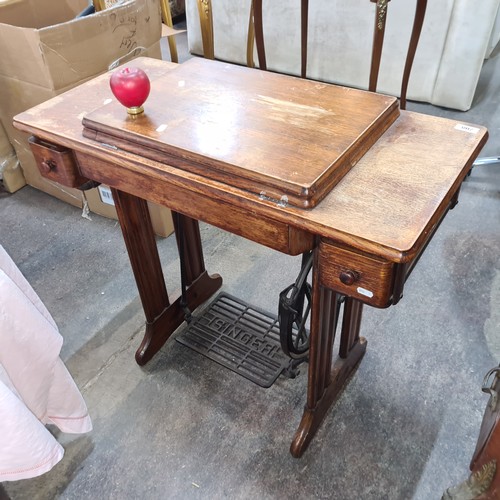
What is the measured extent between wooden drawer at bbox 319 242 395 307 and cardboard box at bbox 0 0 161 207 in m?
1.26

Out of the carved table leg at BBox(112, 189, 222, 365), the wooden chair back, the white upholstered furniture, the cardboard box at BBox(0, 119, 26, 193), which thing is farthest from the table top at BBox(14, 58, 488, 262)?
the white upholstered furniture

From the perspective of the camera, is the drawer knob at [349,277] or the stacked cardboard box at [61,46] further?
the stacked cardboard box at [61,46]

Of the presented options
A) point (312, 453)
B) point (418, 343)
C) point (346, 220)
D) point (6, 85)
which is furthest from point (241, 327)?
point (6, 85)

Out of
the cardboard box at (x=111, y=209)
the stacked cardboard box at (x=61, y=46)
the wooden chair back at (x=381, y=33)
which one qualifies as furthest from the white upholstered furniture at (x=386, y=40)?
the wooden chair back at (x=381, y=33)

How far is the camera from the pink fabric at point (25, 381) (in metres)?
0.91

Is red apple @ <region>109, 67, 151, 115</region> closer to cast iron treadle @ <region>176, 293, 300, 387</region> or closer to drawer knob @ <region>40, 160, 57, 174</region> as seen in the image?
drawer knob @ <region>40, 160, 57, 174</region>

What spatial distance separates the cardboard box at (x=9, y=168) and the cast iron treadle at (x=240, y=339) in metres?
1.34

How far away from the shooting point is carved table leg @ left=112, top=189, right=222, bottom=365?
1.31 meters

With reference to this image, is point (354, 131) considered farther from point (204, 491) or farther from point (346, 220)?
point (204, 491)

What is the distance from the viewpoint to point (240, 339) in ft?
5.22

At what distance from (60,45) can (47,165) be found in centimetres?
80

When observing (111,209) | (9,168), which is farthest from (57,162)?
(9,168)

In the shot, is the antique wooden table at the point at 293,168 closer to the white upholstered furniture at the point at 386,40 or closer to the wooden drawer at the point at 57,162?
the wooden drawer at the point at 57,162

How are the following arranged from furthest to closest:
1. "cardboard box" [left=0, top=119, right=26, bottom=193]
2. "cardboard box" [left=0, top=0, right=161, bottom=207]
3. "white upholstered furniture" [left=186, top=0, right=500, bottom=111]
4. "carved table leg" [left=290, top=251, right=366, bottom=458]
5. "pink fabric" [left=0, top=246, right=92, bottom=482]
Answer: "white upholstered furniture" [left=186, top=0, right=500, bottom=111], "cardboard box" [left=0, top=119, right=26, bottom=193], "cardboard box" [left=0, top=0, right=161, bottom=207], "carved table leg" [left=290, top=251, right=366, bottom=458], "pink fabric" [left=0, top=246, right=92, bottom=482]
